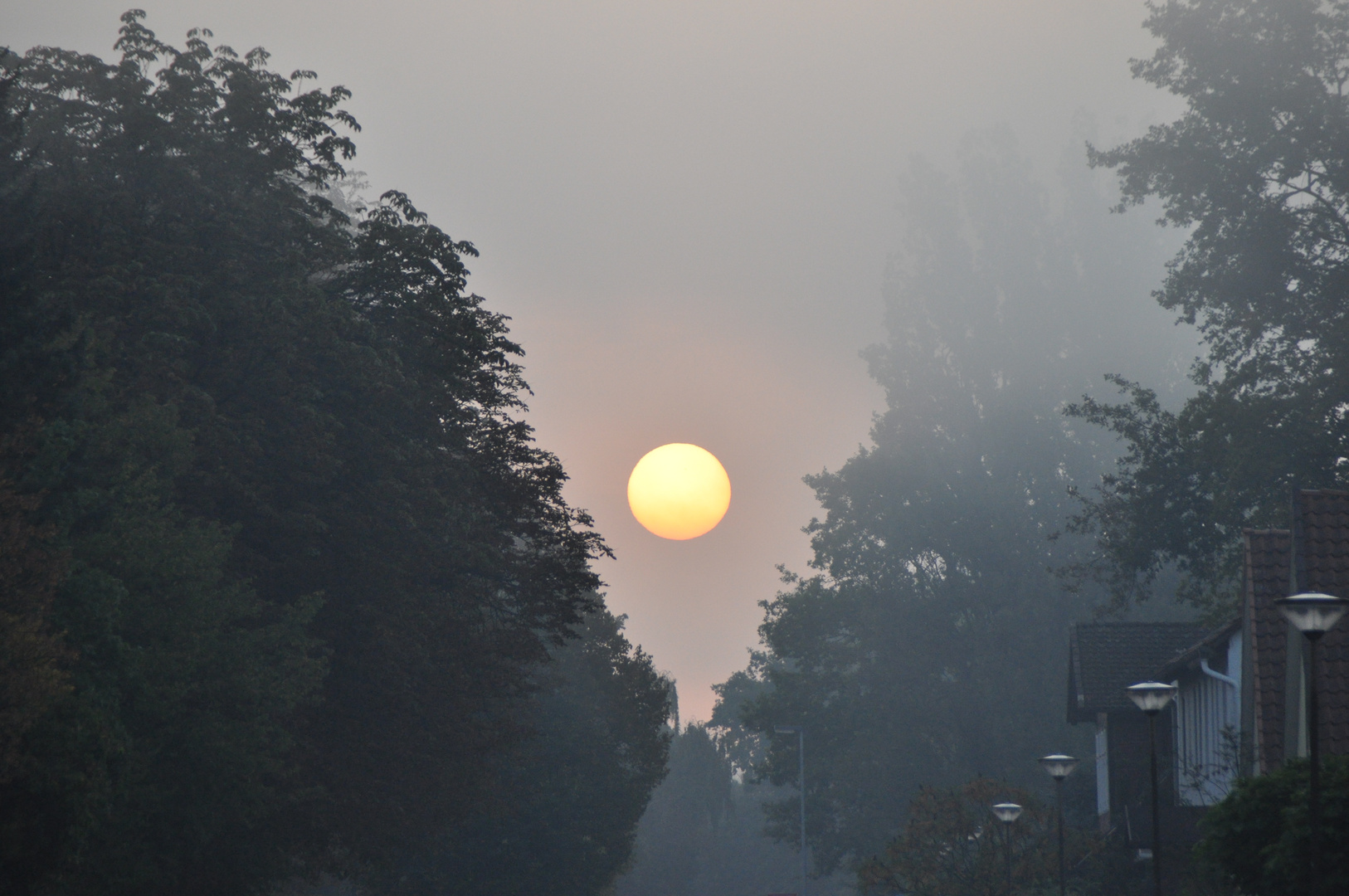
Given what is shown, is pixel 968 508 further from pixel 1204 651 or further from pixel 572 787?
pixel 1204 651

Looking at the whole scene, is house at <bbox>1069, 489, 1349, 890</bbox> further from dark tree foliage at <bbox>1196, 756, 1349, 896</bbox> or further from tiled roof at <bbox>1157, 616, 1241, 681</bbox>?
dark tree foliage at <bbox>1196, 756, 1349, 896</bbox>

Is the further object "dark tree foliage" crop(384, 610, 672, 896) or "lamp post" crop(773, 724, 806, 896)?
"lamp post" crop(773, 724, 806, 896)

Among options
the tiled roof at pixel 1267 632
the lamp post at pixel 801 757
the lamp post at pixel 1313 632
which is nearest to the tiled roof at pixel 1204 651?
the tiled roof at pixel 1267 632

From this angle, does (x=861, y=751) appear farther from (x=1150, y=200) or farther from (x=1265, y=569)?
(x=1265, y=569)

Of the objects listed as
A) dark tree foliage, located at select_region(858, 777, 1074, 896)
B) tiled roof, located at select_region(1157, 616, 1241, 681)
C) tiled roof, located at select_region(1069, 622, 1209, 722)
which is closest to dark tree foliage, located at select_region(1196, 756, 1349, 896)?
tiled roof, located at select_region(1157, 616, 1241, 681)

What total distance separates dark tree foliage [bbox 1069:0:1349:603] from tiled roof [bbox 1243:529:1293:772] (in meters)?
Result: 9.94

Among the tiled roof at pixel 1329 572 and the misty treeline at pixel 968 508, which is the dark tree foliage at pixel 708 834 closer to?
the misty treeline at pixel 968 508

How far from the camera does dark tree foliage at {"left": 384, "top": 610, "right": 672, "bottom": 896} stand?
41594 millimetres

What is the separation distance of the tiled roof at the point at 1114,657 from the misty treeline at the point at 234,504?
14.7 meters

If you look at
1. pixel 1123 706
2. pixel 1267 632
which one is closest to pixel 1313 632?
pixel 1267 632

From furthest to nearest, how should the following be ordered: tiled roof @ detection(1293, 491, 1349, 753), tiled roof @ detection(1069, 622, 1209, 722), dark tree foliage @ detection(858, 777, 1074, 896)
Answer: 1. tiled roof @ detection(1069, 622, 1209, 722)
2. dark tree foliage @ detection(858, 777, 1074, 896)
3. tiled roof @ detection(1293, 491, 1349, 753)

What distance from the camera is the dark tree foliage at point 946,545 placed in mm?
65500

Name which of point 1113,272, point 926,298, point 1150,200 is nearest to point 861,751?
point 926,298

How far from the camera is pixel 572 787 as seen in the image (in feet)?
148
